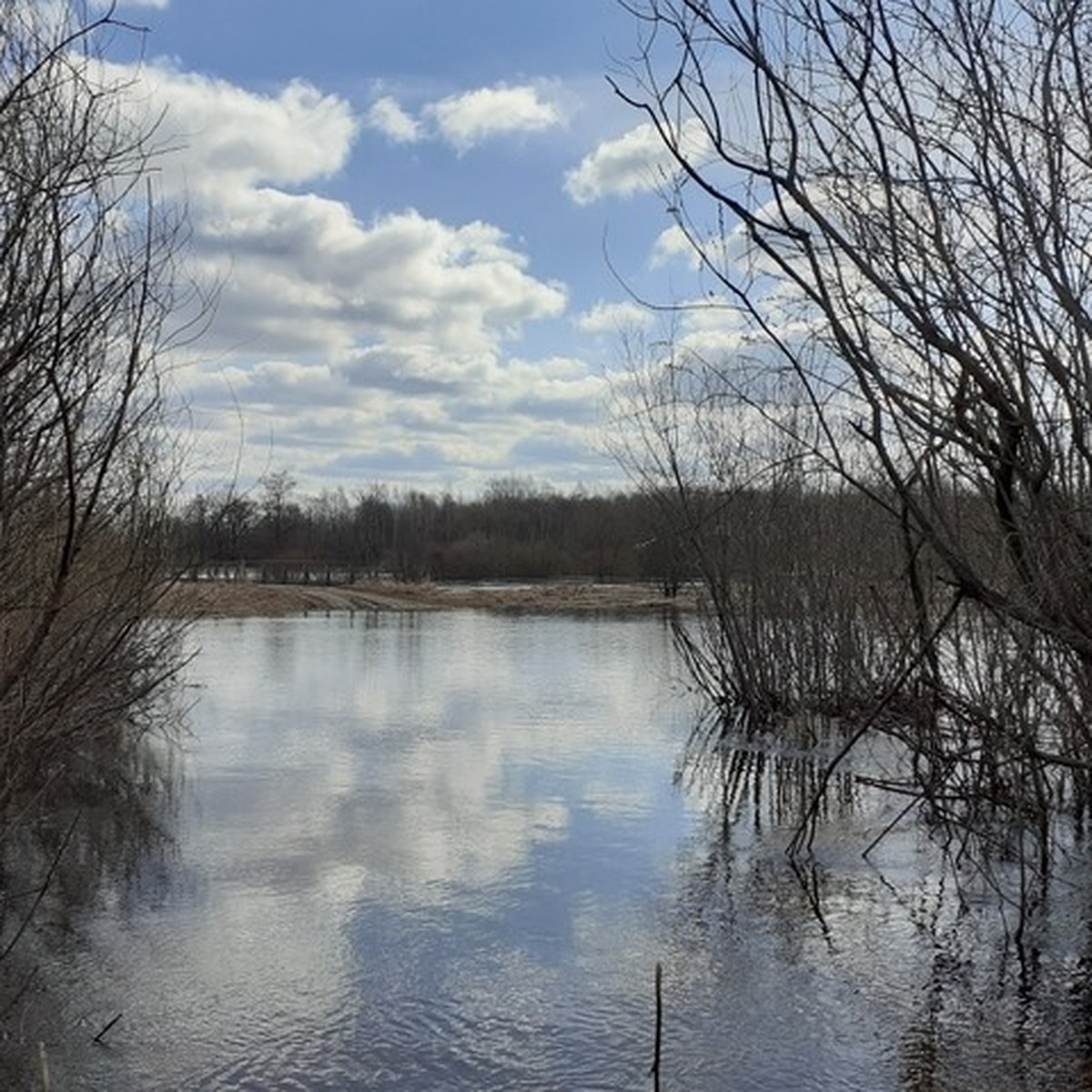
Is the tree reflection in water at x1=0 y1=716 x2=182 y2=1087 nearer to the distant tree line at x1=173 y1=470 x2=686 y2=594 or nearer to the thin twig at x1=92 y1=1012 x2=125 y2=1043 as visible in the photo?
the thin twig at x1=92 y1=1012 x2=125 y2=1043

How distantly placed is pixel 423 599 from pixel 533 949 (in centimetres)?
4425

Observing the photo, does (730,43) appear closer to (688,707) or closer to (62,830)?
(62,830)

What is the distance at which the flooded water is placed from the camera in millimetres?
5938

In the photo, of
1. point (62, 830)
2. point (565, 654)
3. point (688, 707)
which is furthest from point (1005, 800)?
point (565, 654)

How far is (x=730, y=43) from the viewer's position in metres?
4.91

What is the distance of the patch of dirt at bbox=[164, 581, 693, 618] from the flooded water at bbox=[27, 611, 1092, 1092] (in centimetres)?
2855

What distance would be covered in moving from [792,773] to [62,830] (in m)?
7.33

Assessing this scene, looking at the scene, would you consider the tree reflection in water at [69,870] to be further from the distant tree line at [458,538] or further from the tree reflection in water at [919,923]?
the distant tree line at [458,538]

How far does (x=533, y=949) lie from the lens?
297 inches

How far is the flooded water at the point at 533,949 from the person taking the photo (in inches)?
234

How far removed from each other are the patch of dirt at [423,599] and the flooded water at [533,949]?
2855 centimetres

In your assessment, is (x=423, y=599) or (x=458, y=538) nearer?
(x=423, y=599)

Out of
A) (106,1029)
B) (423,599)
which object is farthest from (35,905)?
(423,599)

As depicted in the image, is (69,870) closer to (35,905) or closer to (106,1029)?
(106,1029)
